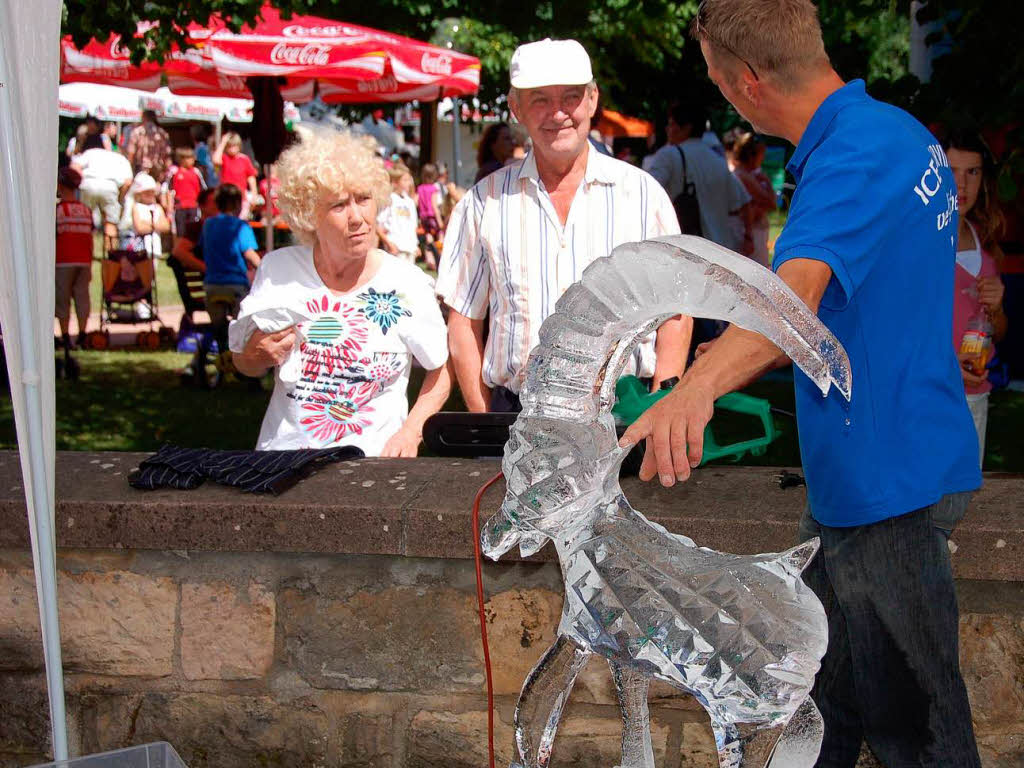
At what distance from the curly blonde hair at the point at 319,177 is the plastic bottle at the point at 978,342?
76.1 inches

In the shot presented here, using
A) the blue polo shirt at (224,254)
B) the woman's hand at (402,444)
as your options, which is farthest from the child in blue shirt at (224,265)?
the woman's hand at (402,444)

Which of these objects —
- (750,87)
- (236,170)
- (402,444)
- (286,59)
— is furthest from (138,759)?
(236,170)

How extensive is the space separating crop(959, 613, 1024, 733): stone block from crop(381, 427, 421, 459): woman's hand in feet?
5.16

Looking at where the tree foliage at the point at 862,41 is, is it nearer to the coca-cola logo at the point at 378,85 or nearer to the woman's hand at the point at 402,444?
the coca-cola logo at the point at 378,85

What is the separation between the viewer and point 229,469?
295cm

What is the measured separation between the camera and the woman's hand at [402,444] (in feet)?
11.6

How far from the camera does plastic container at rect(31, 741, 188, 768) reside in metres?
2.16

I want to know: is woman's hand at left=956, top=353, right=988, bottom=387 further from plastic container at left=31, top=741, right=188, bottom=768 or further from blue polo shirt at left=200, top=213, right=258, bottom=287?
Answer: blue polo shirt at left=200, top=213, right=258, bottom=287

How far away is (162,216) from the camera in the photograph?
1542cm

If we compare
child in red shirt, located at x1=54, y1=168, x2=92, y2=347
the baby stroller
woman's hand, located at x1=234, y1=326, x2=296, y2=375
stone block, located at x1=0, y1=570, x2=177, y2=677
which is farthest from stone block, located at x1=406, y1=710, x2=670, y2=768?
the baby stroller

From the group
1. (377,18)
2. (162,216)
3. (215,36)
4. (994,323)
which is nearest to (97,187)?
(162,216)

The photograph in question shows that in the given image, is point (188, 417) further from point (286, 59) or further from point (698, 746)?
point (698, 746)

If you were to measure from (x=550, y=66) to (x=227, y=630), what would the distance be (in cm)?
169

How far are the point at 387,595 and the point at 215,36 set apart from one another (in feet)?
23.8
